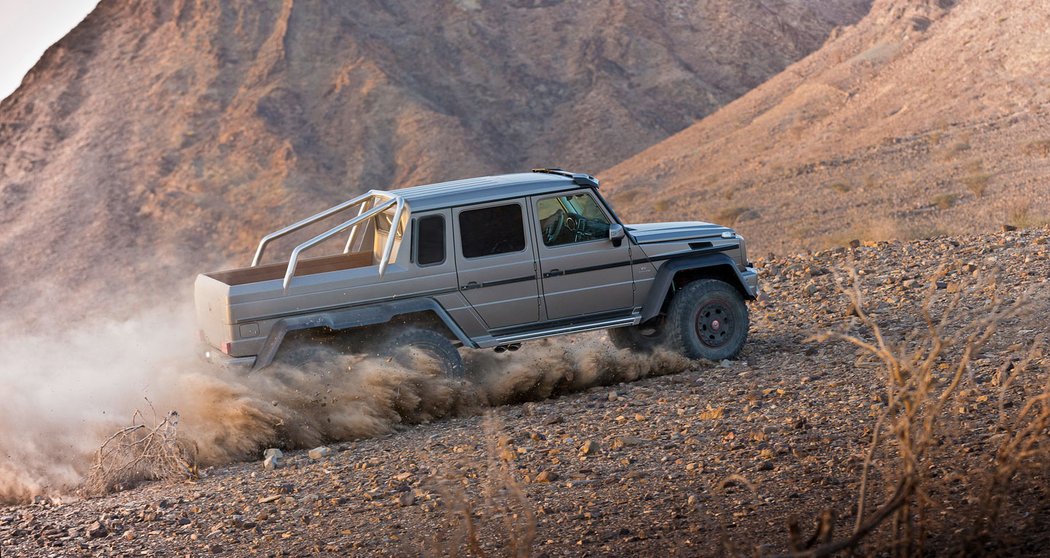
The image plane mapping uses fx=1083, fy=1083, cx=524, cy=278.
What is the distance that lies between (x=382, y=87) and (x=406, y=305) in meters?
37.6

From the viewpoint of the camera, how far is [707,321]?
31.9ft

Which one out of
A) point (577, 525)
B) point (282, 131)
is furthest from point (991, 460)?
point (282, 131)

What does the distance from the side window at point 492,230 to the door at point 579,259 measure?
6.7 inches

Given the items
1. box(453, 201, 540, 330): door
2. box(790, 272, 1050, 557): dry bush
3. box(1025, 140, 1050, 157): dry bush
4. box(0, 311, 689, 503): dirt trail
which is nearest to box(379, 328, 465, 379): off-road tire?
box(0, 311, 689, 503): dirt trail

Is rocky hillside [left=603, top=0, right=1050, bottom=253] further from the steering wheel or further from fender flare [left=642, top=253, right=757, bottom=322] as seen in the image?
the steering wheel

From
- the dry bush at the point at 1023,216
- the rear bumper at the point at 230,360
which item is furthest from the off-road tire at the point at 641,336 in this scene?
the dry bush at the point at 1023,216

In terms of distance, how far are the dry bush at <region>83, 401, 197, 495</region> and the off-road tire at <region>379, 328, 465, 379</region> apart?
68.3 inches

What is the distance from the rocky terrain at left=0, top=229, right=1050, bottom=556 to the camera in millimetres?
5445

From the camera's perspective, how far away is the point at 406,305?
28.9 feet

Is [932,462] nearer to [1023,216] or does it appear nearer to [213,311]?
[213,311]

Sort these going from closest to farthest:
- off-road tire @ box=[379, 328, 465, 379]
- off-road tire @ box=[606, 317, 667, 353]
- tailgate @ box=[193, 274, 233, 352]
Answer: tailgate @ box=[193, 274, 233, 352] → off-road tire @ box=[379, 328, 465, 379] → off-road tire @ box=[606, 317, 667, 353]

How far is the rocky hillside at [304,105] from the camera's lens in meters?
39.4

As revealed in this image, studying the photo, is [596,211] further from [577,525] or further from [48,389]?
[48,389]

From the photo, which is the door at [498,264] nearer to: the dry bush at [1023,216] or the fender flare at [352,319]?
the fender flare at [352,319]
